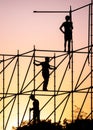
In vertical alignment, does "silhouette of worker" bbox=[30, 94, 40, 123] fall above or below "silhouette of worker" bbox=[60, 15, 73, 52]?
below

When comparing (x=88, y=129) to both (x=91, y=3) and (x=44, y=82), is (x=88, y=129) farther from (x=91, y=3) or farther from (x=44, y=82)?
(x=91, y=3)

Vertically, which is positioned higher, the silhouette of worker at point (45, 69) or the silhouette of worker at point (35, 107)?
the silhouette of worker at point (45, 69)

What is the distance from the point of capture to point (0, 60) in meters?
22.2

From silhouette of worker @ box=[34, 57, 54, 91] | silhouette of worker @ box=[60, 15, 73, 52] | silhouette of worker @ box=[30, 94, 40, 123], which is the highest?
silhouette of worker @ box=[60, 15, 73, 52]

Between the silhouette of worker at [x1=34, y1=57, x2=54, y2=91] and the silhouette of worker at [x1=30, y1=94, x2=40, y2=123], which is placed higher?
the silhouette of worker at [x1=34, y1=57, x2=54, y2=91]

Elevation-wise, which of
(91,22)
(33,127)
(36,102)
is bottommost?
(33,127)

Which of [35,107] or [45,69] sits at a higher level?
[45,69]

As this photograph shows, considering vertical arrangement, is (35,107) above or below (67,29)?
below

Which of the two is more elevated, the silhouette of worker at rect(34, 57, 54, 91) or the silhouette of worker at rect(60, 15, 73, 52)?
the silhouette of worker at rect(60, 15, 73, 52)

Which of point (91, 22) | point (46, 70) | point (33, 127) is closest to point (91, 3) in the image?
point (91, 22)

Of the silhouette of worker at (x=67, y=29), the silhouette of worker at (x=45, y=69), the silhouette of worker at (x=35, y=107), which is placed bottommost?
the silhouette of worker at (x=35, y=107)

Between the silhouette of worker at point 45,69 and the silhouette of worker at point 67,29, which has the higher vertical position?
the silhouette of worker at point 67,29

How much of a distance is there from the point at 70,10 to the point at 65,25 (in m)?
0.89

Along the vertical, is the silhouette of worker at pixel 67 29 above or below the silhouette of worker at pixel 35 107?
above
